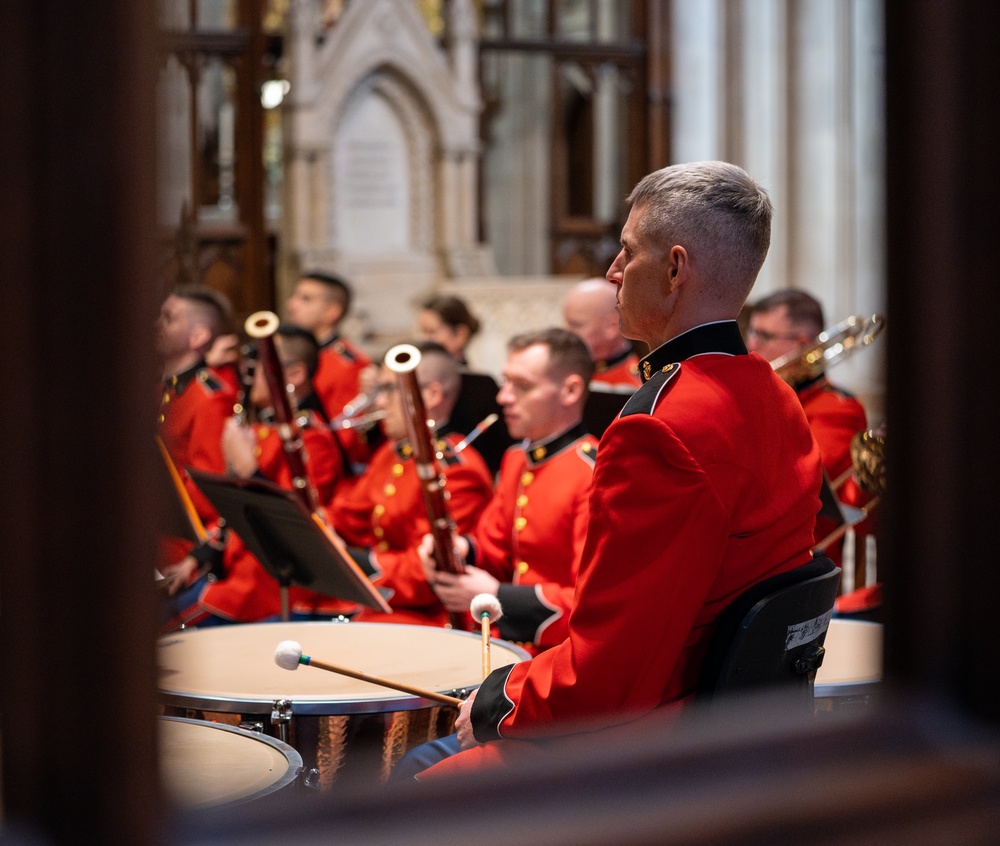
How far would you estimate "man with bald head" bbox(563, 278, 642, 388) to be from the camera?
5.14 metres

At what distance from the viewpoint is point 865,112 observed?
9406 millimetres

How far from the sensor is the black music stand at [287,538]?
9.34 feet

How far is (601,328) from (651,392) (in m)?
3.44

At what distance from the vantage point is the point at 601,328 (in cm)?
520

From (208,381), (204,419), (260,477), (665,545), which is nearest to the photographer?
(665,545)

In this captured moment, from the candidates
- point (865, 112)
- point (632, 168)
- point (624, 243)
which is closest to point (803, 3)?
point (865, 112)

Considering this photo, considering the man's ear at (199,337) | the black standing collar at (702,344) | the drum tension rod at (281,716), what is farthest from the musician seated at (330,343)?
the black standing collar at (702,344)

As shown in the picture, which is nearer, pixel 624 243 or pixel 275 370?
pixel 624 243

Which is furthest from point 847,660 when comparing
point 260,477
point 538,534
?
point 260,477

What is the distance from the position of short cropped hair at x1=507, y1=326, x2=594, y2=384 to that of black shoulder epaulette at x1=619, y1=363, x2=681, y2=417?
1.59 meters

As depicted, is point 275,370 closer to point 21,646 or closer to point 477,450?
point 477,450

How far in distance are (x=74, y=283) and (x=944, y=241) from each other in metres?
0.39

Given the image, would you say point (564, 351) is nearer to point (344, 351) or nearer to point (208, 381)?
point (208, 381)

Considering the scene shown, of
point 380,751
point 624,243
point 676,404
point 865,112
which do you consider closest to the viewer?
point 676,404
